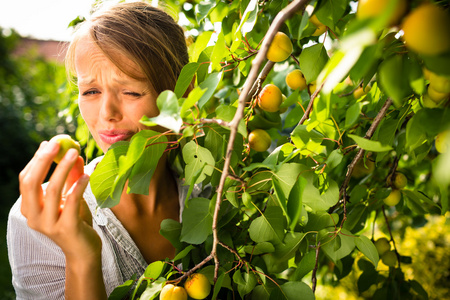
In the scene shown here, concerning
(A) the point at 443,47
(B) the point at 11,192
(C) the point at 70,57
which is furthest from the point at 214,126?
(B) the point at 11,192

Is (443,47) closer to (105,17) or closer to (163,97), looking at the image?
(163,97)

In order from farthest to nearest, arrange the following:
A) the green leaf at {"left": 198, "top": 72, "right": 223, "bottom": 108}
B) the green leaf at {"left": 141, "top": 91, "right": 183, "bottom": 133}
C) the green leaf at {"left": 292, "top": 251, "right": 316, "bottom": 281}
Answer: the green leaf at {"left": 292, "top": 251, "right": 316, "bottom": 281}
the green leaf at {"left": 198, "top": 72, "right": 223, "bottom": 108}
the green leaf at {"left": 141, "top": 91, "right": 183, "bottom": 133}

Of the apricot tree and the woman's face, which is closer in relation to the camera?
the apricot tree

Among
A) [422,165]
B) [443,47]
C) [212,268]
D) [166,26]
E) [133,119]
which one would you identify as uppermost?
[443,47]

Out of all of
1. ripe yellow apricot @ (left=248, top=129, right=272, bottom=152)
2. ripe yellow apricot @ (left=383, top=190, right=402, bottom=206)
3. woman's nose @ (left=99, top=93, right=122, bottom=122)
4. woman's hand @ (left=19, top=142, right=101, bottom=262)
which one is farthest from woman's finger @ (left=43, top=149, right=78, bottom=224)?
ripe yellow apricot @ (left=383, top=190, right=402, bottom=206)

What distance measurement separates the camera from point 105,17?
105cm

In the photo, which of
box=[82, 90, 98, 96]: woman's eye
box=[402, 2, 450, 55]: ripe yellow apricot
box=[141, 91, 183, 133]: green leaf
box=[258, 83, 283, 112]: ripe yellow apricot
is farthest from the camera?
box=[82, 90, 98, 96]: woman's eye

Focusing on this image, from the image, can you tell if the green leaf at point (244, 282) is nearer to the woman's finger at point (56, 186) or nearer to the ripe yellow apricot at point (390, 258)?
the woman's finger at point (56, 186)

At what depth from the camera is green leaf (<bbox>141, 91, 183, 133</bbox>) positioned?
19.0 inches

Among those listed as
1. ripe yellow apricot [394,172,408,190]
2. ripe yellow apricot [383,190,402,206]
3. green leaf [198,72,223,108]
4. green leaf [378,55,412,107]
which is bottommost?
ripe yellow apricot [383,190,402,206]

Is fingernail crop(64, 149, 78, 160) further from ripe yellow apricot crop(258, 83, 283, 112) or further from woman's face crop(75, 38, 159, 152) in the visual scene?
ripe yellow apricot crop(258, 83, 283, 112)

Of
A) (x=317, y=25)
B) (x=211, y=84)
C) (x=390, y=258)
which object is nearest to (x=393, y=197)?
(x=390, y=258)

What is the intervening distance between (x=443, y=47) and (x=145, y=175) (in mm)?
504

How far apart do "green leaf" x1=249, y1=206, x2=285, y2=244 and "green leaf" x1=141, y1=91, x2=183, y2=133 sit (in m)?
0.30
